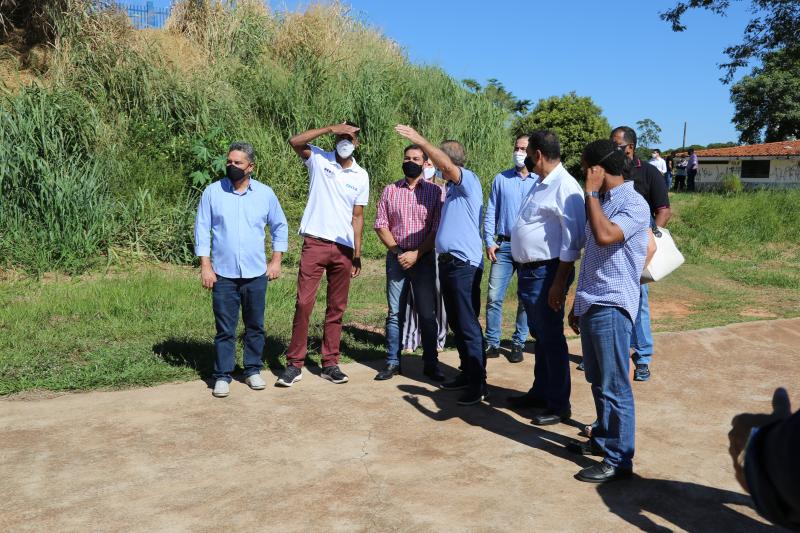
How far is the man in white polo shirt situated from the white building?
3473 cm

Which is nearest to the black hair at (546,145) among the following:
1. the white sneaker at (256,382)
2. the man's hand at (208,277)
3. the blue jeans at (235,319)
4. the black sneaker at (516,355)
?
the blue jeans at (235,319)

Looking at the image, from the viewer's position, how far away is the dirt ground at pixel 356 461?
3.71m

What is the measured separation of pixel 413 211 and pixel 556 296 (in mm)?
1764

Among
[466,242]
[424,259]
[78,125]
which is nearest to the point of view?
[466,242]

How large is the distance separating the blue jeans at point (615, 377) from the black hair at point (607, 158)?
2.56 ft

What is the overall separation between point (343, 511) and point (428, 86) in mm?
14363

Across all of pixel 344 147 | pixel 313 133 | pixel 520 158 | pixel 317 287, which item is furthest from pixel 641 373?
pixel 313 133

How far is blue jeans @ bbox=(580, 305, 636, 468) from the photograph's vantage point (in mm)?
4156

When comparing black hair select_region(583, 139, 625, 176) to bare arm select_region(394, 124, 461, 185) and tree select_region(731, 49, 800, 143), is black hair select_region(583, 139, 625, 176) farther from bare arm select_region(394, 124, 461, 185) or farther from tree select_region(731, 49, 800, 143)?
tree select_region(731, 49, 800, 143)

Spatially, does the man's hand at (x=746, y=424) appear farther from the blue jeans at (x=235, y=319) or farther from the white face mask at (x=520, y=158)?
the white face mask at (x=520, y=158)

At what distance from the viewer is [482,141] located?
16266mm

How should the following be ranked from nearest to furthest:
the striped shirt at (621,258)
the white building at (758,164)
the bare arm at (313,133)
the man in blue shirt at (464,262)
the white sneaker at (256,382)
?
the striped shirt at (621,258)
the man in blue shirt at (464,262)
the white sneaker at (256,382)
the bare arm at (313,133)
the white building at (758,164)

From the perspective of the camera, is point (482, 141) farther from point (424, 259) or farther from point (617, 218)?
point (617, 218)

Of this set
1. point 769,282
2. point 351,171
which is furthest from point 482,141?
point 351,171
